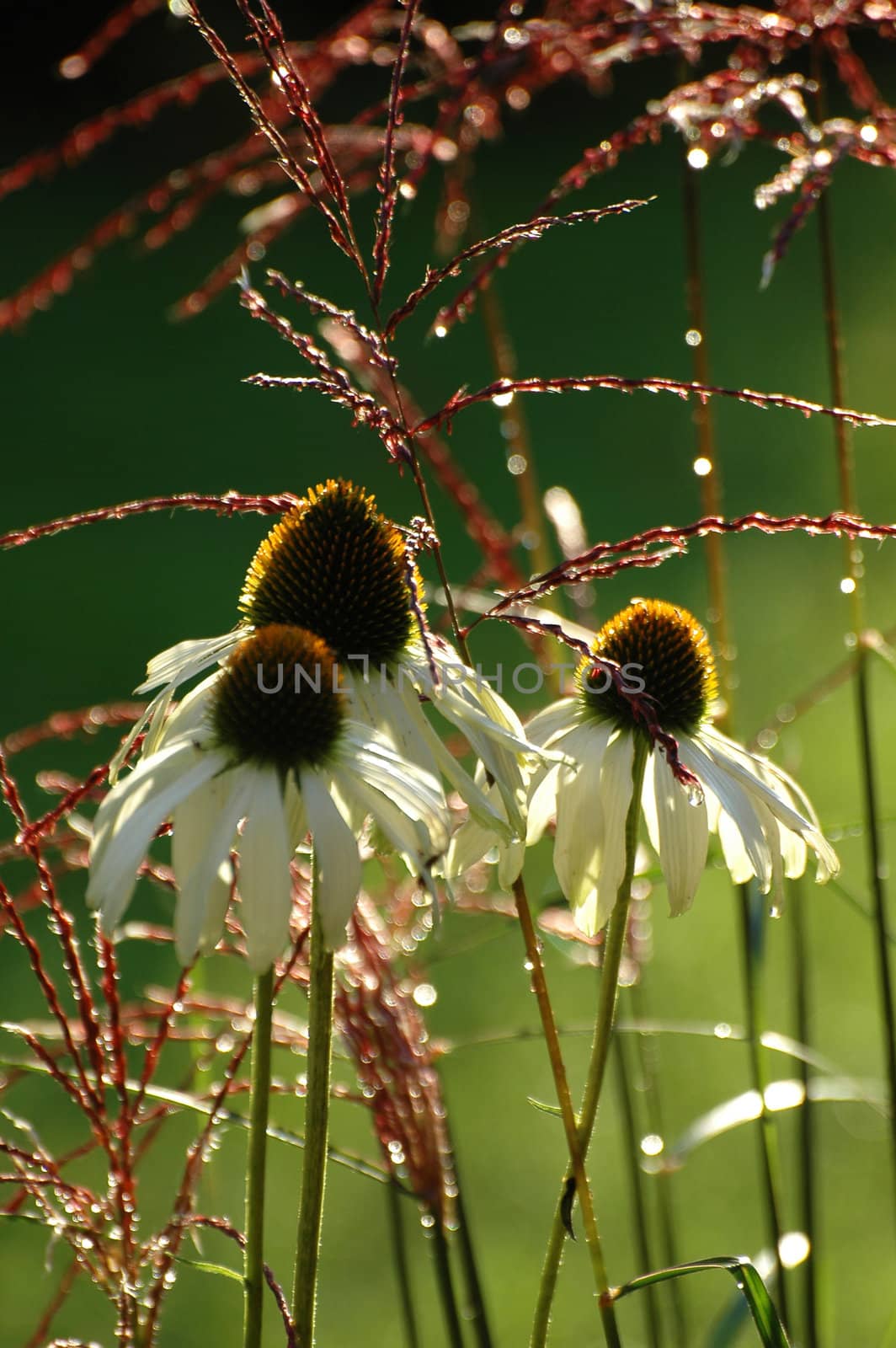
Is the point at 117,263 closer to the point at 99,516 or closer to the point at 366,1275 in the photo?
the point at 366,1275

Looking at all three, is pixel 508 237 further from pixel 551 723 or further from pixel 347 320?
pixel 551 723

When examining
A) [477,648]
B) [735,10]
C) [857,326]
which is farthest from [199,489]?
[735,10]

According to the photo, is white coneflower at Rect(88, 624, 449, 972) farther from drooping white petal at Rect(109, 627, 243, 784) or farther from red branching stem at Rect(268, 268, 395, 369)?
red branching stem at Rect(268, 268, 395, 369)

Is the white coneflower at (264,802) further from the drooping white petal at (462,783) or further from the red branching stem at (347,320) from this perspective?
the red branching stem at (347,320)

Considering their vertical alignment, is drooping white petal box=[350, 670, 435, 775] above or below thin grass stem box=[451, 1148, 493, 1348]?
above

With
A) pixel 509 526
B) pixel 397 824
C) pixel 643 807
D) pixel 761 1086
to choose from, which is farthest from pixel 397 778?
pixel 509 526

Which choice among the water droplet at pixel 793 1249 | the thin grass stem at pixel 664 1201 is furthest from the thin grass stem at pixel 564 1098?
the thin grass stem at pixel 664 1201

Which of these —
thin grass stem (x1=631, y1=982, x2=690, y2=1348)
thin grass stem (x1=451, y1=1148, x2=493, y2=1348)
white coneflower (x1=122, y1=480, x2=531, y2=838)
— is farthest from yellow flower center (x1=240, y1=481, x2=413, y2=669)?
thin grass stem (x1=631, y1=982, x2=690, y2=1348)
